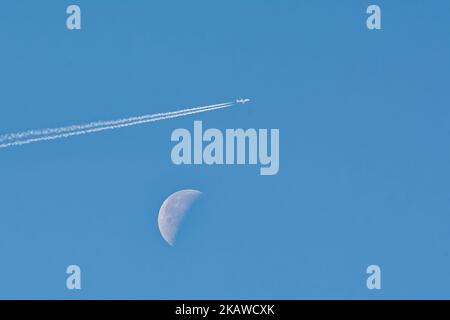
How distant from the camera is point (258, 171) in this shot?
6.22 meters

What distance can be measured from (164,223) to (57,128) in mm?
1089

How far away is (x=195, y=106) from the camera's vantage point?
20.3 feet

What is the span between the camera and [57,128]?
6133 mm

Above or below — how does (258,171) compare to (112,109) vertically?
below
